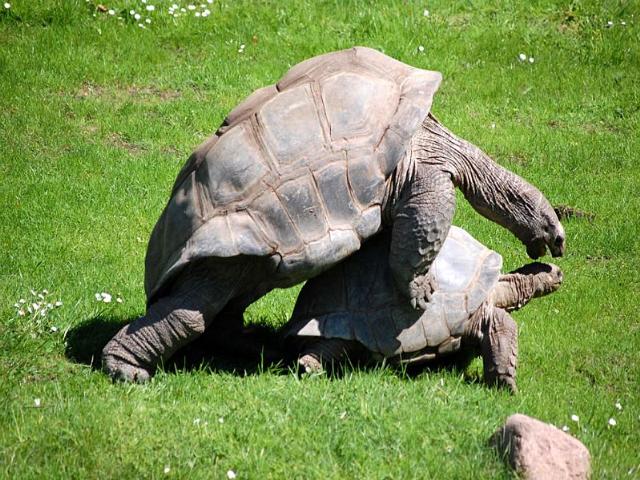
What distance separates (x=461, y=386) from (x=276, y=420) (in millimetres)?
1547

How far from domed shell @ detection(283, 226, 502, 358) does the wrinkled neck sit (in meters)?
0.44

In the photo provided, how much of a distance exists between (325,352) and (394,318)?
1.73ft

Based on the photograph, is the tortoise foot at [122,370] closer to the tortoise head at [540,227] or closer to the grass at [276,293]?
the grass at [276,293]

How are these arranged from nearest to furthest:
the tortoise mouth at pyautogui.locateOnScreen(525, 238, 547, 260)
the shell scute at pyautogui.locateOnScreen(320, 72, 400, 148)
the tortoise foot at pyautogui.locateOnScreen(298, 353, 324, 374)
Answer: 1. the shell scute at pyautogui.locateOnScreen(320, 72, 400, 148)
2. the tortoise foot at pyautogui.locateOnScreen(298, 353, 324, 374)
3. the tortoise mouth at pyautogui.locateOnScreen(525, 238, 547, 260)

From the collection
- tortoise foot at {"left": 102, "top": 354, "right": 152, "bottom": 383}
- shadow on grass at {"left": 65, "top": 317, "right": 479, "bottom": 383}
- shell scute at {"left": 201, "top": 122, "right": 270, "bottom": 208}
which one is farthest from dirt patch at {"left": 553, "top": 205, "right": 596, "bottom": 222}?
tortoise foot at {"left": 102, "top": 354, "right": 152, "bottom": 383}

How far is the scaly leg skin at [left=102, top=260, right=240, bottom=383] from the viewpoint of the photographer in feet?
22.4

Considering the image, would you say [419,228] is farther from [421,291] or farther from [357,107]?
[357,107]

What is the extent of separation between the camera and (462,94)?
41.8 feet

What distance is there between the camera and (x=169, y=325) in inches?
269

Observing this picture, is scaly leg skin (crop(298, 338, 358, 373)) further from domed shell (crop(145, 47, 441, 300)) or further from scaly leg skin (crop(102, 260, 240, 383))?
scaly leg skin (crop(102, 260, 240, 383))

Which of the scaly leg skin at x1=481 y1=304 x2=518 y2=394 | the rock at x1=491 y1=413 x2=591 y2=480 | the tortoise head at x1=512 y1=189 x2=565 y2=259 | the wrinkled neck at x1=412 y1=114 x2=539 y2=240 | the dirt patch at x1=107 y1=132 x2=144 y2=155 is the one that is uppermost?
the wrinkled neck at x1=412 y1=114 x2=539 y2=240

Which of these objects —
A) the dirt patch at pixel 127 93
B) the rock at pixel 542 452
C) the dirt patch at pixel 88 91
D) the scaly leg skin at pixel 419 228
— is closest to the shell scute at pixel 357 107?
the scaly leg skin at pixel 419 228

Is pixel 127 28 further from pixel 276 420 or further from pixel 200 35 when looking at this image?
pixel 276 420

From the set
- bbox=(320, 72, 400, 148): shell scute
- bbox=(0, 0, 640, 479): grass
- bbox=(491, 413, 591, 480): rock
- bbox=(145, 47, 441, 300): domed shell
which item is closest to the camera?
bbox=(491, 413, 591, 480): rock
